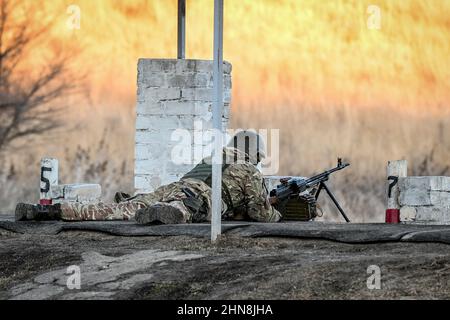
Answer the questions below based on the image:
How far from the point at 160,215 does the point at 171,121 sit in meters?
6.35

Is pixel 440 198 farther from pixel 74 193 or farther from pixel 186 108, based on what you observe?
pixel 74 193

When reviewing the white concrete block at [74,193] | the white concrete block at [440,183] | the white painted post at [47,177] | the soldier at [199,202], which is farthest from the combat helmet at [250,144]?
the white concrete block at [440,183]

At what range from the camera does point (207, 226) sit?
37.0 feet

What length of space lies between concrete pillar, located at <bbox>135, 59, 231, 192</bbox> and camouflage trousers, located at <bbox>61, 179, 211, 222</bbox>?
4.61m

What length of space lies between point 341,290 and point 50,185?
997cm

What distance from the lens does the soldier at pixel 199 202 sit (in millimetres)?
11922

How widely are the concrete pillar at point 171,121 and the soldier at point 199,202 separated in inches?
173

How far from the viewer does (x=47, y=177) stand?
17.3 m

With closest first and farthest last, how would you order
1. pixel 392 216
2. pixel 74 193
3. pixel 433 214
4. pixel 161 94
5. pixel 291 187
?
pixel 291 187 < pixel 392 216 < pixel 74 193 < pixel 161 94 < pixel 433 214

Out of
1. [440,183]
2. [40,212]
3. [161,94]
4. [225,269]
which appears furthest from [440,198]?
[225,269]

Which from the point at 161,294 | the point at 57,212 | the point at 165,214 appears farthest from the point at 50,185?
the point at 161,294

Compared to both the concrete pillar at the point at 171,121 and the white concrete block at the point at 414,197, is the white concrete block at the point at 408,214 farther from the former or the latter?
the concrete pillar at the point at 171,121

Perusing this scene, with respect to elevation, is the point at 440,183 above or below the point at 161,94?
below
